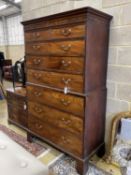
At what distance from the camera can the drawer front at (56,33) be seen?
4.71ft

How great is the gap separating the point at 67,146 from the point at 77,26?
1178mm

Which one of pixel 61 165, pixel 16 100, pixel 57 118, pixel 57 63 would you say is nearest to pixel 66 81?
pixel 57 63

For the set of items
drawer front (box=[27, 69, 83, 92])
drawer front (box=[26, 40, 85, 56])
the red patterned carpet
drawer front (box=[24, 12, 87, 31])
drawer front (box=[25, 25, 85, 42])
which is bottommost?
the red patterned carpet

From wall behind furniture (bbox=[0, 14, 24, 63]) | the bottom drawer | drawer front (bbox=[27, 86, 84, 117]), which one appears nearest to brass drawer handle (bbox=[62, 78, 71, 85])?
drawer front (bbox=[27, 86, 84, 117])

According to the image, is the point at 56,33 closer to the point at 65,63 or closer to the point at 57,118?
the point at 65,63

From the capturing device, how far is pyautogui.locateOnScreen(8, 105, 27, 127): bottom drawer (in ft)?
8.05

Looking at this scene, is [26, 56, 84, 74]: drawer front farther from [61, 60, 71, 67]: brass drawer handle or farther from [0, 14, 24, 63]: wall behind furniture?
[0, 14, 24, 63]: wall behind furniture

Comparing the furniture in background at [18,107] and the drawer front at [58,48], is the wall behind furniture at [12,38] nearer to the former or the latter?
the furniture in background at [18,107]

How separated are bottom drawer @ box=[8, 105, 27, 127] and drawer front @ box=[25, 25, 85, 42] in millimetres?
1083

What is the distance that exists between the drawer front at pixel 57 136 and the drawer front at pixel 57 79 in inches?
18.9

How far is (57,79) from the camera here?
1697mm

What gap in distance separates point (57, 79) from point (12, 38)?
511 cm

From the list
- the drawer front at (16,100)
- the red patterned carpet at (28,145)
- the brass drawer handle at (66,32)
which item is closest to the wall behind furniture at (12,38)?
the drawer front at (16,100)

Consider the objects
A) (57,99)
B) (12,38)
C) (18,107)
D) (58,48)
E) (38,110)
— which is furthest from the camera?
(12,38)
